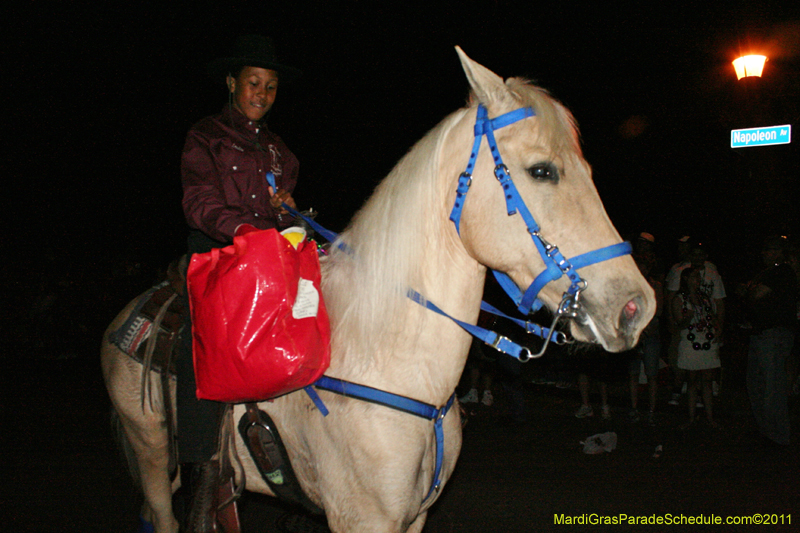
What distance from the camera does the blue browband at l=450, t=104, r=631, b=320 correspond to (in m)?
1.66

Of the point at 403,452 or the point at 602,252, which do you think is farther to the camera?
the point at 403,452

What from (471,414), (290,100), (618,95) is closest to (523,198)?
(471,414)

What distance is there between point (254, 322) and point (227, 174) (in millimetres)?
967

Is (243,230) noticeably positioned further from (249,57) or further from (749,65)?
(749,65)

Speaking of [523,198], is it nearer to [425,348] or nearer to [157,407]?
[425,348]

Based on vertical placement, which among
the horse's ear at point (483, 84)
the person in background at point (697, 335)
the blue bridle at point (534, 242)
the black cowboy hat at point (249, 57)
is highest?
the black cowboy hat at point (249, 57)

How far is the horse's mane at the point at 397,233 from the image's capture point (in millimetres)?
1921

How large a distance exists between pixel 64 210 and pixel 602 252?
18801 mm

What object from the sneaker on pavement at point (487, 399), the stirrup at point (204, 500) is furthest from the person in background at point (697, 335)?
the stirrup at point (204, 500)

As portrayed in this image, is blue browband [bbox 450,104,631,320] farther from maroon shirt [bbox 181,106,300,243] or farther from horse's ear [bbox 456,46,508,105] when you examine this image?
maroon shirt [bbox 181,106,300,243]

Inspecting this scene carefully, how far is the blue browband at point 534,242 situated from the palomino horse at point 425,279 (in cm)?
2

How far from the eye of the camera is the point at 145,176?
609 inches

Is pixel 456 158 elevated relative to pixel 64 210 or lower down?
lower down

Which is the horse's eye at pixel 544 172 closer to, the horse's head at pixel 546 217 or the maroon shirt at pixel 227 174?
the horse's head at pixel 546 217
